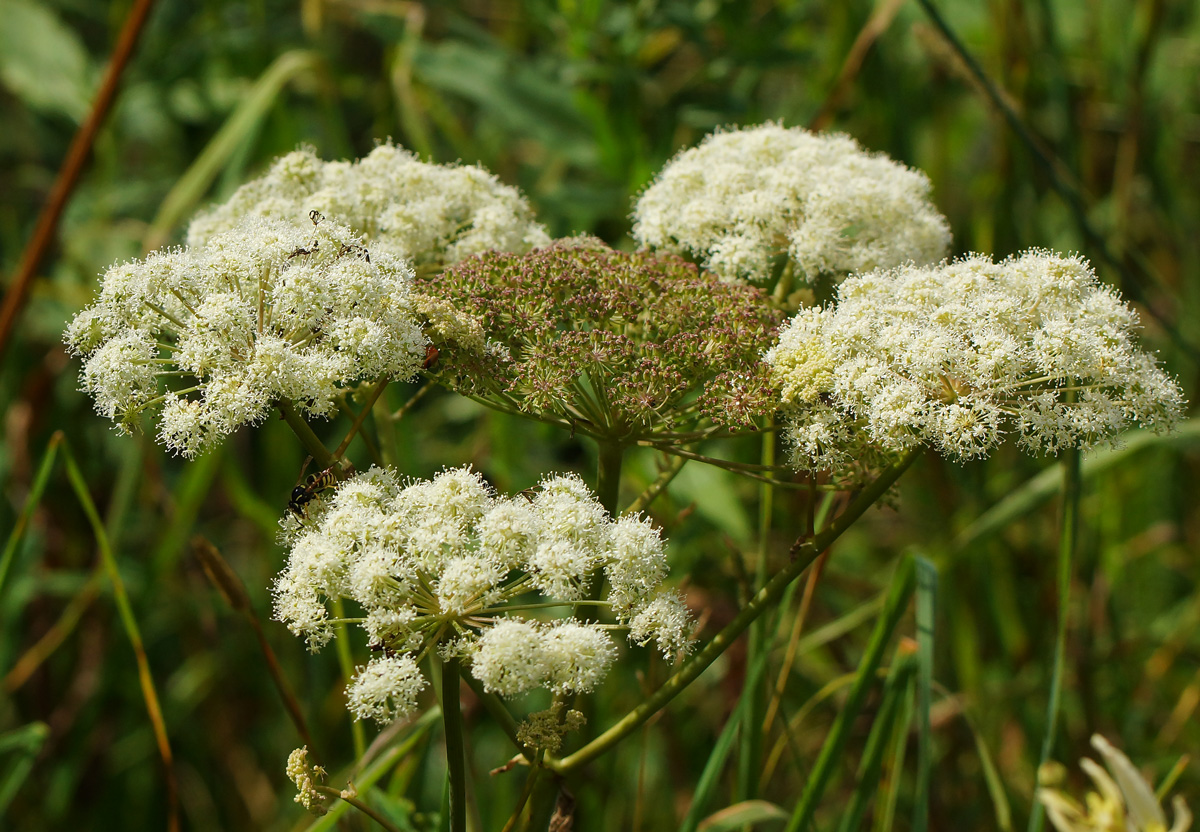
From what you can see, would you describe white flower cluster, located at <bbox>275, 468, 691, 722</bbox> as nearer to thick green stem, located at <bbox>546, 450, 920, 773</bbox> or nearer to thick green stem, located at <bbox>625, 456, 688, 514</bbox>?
thick green stem, located at <bbox>546, 450, 920, 773</bbox>

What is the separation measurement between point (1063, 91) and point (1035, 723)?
299 cm

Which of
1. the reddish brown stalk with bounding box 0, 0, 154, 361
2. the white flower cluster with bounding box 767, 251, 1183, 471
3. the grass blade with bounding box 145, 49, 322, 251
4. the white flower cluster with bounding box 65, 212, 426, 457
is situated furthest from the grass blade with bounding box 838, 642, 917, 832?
the grass blade with bounding box 145, 49, 322, 251

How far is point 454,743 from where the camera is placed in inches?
81.7

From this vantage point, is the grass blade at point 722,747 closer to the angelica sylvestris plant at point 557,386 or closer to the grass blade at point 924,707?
the angelica sylvestris plant at point 557,386

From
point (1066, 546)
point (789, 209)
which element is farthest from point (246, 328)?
point (1066, 546)

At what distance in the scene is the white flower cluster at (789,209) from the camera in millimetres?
2836

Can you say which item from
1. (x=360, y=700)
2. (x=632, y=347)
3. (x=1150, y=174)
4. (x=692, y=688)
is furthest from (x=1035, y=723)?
(x=360, y=700)

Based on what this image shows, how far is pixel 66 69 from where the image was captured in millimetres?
5227

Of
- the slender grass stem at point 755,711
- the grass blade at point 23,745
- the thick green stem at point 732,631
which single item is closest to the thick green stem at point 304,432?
the thick green stem at point 732,631

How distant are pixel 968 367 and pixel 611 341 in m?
0.85

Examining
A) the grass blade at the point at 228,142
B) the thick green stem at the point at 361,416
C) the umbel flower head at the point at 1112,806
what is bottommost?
the umbel flower head at the point at 1112,806

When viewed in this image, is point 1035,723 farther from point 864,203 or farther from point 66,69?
point 66,69

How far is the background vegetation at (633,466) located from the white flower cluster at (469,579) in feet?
5.50

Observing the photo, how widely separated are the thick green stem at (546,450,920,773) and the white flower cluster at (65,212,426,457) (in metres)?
0.94
